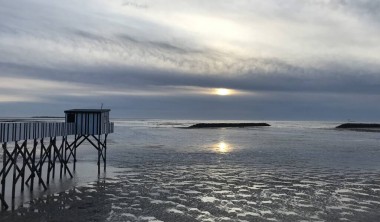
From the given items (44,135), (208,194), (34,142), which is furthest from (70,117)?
(208,194)

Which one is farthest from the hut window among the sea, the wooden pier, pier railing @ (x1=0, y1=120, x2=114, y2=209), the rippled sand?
the rippled sand

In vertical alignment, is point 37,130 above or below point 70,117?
below

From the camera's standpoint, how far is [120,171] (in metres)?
30.7

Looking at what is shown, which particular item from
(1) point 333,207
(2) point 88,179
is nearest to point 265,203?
(1) point 333,207

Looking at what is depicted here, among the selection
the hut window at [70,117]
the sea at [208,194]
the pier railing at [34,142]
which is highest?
the hut window at [70,117]

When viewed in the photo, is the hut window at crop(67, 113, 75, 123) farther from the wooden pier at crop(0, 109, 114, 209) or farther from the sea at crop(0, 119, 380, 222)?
the sea at crop(0, 119, 380, 222)

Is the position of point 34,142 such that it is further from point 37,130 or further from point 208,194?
point 208,194

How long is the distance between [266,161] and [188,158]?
752 centimetres

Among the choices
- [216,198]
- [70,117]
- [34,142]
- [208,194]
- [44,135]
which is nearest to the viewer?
[216,198]

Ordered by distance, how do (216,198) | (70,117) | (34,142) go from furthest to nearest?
(70,117), (34,142), (216,198)

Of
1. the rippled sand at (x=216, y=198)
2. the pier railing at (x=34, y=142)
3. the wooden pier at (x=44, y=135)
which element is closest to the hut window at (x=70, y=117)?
the wooden pier at (x=44, y=135)

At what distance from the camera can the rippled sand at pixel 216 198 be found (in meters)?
16.5

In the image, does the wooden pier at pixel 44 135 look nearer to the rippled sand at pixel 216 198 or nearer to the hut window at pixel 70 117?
the hut window at pixel 70 117

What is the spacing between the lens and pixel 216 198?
66.1ft
